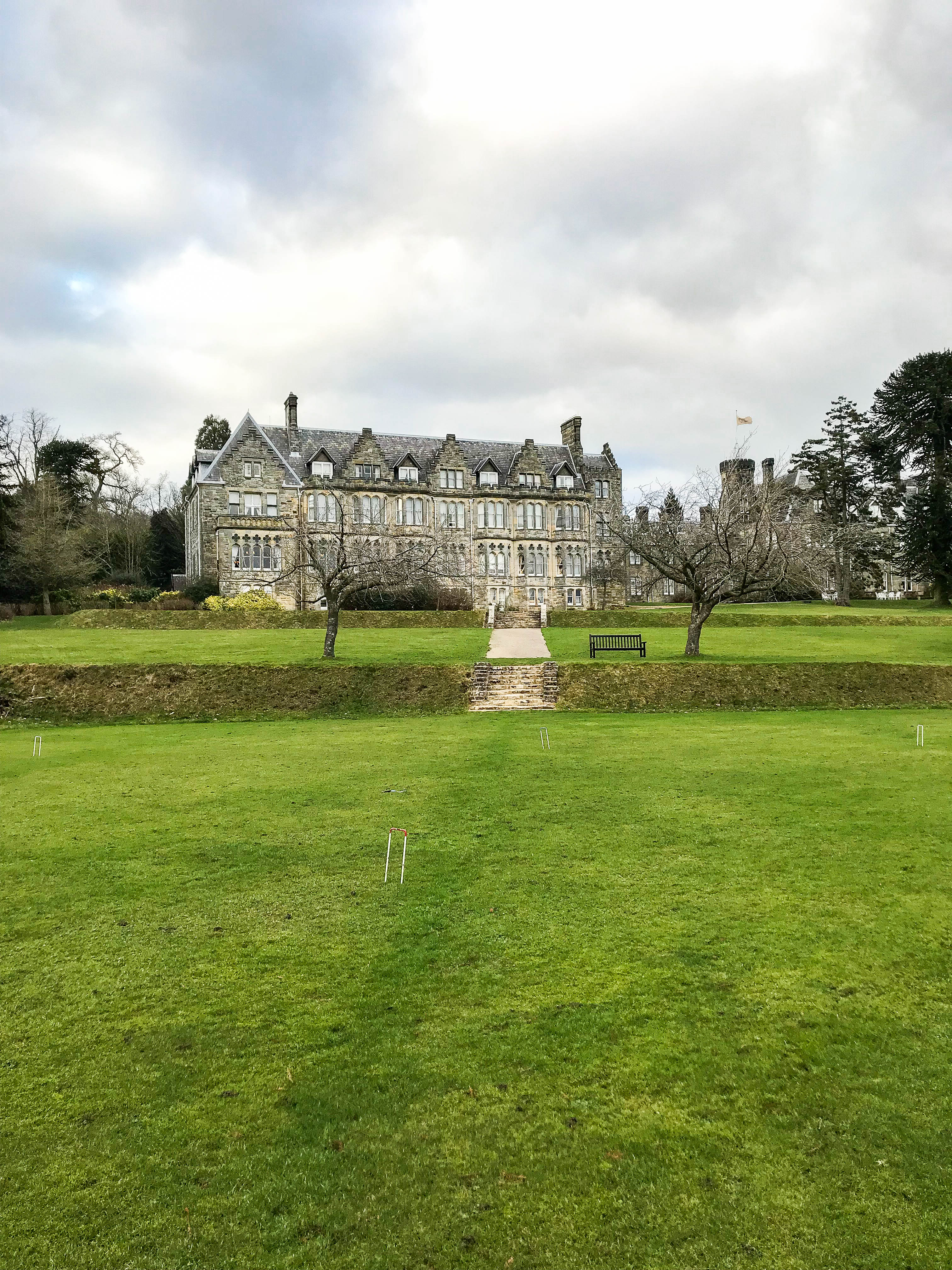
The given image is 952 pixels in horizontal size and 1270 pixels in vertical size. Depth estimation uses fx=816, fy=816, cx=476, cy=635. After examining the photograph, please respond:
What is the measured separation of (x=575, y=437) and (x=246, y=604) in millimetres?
35213

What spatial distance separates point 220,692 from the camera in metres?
28.2

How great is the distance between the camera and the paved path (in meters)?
34.2

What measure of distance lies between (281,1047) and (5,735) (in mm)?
20267

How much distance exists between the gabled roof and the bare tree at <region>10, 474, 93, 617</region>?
1028 centimetres

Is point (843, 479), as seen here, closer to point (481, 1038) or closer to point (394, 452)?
point (394, 452)

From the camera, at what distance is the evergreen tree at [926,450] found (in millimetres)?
58781

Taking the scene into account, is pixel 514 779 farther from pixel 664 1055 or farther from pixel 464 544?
pixel 464 544

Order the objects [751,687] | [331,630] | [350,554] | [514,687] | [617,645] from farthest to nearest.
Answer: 1. [617,645]
2. [350,554]
3. [331,630]
4. [514,687]
5. [751,687]

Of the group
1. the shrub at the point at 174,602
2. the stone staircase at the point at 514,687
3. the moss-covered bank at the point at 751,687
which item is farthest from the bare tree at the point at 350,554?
the moss-covered bank at the point at 751,687

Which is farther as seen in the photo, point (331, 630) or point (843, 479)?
point (843, 479)

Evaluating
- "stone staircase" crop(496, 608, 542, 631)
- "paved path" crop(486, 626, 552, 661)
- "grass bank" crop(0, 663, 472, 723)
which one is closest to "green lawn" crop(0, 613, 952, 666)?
"paved path" crop(486, 626, 552, 661)

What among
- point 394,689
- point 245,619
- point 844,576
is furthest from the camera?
point 844,576

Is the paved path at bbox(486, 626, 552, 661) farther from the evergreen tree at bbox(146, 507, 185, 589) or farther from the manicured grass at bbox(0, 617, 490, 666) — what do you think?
the evergreen tree at bbox(146, 507, 185, 589)

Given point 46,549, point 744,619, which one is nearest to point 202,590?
point 46,549
